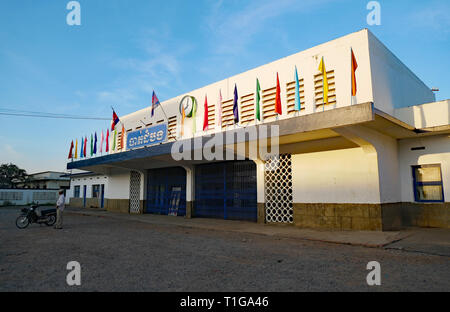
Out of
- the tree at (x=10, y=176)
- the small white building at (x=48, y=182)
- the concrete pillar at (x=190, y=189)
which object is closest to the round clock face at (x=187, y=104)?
the concrete pillar at (x=190, y=189)

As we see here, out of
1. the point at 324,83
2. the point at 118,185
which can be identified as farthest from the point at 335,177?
the point at 118,185

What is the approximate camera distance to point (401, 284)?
174 inches

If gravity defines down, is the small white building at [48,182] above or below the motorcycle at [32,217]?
above

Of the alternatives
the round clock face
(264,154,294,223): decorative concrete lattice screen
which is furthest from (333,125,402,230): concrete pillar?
the round clock face

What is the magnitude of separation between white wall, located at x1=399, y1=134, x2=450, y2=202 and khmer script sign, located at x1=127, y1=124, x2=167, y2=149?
42.3ft

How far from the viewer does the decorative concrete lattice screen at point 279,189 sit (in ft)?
41.7

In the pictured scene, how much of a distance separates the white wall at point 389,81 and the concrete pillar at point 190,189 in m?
10.4

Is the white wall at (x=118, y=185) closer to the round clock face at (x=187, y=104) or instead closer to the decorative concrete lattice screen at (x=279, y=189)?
the round clock face at (x=187, y=104)

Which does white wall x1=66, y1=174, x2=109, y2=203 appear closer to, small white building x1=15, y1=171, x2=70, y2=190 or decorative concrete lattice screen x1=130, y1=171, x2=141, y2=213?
decorative concrete lattice screen x1=130, y1=171, x2=141, y2=213

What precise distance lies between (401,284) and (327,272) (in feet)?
3.73

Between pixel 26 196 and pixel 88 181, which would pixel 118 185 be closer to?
pixel 88 181

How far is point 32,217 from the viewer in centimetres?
1274
